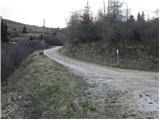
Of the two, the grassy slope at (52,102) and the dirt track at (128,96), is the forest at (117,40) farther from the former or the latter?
the grassy slope at (52,102)

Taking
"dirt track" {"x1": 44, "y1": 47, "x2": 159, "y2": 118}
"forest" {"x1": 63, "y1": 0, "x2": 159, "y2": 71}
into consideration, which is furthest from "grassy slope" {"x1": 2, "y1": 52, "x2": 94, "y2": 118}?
"forest" {"x1": 63, "y1": 0, "x2": 159, "y2": 71}

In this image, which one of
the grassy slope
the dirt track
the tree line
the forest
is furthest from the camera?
the tree line

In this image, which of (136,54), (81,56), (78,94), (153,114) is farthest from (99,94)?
(81,56)

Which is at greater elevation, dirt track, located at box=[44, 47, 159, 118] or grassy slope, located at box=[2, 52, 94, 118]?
dirt track, located at box=[44, 47, 159, 118]

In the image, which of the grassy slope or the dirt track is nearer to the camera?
the dirt track

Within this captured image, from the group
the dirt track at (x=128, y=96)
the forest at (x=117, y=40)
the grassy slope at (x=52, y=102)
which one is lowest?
the grassy slope at (x=52, y=102)

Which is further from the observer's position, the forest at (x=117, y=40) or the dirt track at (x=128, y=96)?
the forest at (x=117, y=40)

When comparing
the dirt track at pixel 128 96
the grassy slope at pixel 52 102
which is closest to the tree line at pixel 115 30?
the dirt track at pixel 128 96

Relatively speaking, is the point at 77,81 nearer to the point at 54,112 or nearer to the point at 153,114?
the point at 54,112

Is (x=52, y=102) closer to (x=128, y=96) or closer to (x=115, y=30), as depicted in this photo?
(x=128, y=96)

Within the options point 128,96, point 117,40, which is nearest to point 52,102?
point 128,96

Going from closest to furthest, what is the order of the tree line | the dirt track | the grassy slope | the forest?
the dirt track < the grassy slope < the forest < the tree line

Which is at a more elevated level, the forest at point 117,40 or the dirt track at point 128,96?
the forest at point 117,40

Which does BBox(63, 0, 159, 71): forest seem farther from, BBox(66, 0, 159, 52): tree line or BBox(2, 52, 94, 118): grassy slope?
BBox(2, 52, 94, 118): grassy slope
